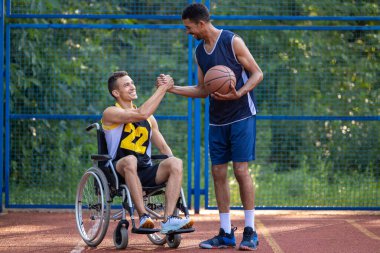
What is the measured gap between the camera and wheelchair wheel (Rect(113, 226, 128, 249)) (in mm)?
7352

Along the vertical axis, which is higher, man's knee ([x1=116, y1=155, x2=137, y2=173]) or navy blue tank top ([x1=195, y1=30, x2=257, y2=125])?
navy blue tank top ([x1=195, y1=30, x2=257, y2=125])

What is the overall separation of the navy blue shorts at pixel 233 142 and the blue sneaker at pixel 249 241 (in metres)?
0.55

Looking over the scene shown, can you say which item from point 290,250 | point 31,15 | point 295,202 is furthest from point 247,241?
point 31,15

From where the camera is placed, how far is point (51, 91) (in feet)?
33.7

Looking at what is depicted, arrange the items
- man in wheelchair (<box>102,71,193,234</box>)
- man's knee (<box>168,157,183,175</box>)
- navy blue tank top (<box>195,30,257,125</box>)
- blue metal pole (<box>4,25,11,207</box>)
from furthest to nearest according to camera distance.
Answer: blue metal pole (<box>4,25,11,207</box>)
navy blue tank top (<box>195,30,257,125</box>)
man's knee (<box>168,157,183,175</box>)
man in wheelchair (<box>102,71,193,234</box>)

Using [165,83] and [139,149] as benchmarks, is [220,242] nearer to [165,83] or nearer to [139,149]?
[139,149]

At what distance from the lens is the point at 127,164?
24.0ft

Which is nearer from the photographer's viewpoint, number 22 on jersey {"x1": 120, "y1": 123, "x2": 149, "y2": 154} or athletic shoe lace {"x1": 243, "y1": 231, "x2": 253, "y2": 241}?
athletic shoe lace {"x1": 243, "y1": 231, "x2": 253, "y2": 241}

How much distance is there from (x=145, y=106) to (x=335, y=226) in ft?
8.95

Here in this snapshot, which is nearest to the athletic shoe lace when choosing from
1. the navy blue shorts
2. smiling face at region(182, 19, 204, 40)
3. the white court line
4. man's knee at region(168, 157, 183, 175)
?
the navy blue shorts

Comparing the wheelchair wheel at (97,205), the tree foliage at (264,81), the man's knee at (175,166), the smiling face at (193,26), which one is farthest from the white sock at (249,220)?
the tree foliage at (264,81)

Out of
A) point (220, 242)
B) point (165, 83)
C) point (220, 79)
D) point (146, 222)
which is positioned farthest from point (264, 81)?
point (146, 222)

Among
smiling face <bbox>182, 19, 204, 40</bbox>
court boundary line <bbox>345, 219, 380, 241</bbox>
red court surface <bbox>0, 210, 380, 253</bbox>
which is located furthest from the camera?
court boundary line <bbox>345, 219, 380, 241</bbox>

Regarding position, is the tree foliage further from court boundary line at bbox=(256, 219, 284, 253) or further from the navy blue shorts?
the navy blue shorts
